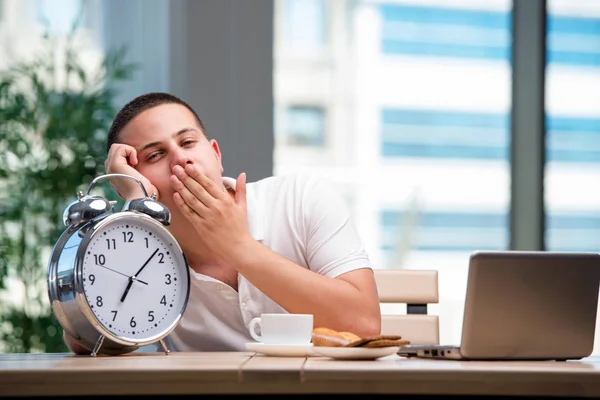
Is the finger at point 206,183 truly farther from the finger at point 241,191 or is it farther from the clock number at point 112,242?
the clock number at point 112,242

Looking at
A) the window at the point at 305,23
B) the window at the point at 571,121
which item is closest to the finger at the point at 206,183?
the window at the point at 305,23

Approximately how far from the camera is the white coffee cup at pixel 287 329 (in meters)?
1.48

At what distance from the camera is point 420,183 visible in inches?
165

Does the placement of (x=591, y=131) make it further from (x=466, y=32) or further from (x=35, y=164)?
(x=35, y=164)

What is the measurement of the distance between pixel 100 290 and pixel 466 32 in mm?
3196

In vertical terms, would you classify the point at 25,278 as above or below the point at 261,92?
below

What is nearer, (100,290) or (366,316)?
(100,290)

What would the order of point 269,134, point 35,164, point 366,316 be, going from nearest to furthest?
1. point 366,316
2. point 35,164
3. point 269,134

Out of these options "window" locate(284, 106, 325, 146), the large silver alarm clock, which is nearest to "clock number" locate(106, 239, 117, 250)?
the large silver alarm clock

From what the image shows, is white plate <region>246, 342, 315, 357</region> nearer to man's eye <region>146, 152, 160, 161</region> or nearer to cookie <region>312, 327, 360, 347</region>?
cookie <region>312, 327, 360, 347</region>

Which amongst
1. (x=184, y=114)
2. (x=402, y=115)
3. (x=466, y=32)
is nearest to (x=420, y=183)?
(x=402, y=115)

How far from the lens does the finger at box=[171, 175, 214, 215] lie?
5.74ft

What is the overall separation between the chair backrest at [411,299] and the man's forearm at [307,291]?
14.2 inches

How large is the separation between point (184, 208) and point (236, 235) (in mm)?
125
